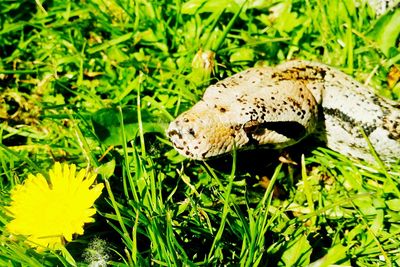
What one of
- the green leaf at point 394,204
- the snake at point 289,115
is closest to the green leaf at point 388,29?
the snake at point 289,115

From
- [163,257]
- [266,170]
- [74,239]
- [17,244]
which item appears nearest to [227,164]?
[266,170]

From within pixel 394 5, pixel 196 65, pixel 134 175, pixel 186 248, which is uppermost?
pixel 394 5

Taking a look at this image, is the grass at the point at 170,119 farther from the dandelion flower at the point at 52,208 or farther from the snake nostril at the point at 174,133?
the snake nostril at the point at 174,133

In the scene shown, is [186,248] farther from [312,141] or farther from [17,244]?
[312,141]

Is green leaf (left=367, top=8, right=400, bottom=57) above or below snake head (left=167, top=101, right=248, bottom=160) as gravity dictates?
above

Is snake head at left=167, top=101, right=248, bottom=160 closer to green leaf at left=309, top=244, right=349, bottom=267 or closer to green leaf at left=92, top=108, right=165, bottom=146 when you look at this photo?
green leaf at left=92, top=108, right=165, bottom=146

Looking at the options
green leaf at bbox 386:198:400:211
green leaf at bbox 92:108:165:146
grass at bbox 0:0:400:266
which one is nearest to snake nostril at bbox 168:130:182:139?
grass at bbox 0:0:400:266
